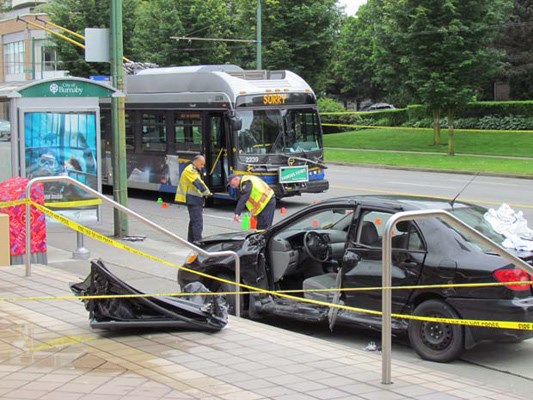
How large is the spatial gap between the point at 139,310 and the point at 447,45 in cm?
2889

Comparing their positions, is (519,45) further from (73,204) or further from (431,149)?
(73,204)

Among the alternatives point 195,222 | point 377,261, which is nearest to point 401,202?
point 377,261

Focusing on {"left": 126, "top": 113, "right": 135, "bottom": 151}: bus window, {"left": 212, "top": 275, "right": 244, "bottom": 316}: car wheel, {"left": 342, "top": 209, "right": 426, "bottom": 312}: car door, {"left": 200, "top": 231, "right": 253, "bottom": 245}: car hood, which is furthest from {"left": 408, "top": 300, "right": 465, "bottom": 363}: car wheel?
{"left": 126, "top": 113, "right": 135, "bottom": 151}: bus window

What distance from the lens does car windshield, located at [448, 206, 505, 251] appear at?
741cm

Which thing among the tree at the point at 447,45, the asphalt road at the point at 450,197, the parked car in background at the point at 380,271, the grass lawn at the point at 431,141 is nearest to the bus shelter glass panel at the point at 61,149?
the asphalt road at the point at 450,197

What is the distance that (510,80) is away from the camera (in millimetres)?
48156

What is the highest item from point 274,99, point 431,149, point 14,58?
point 14,58

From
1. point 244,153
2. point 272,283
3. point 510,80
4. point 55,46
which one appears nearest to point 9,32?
point 55,46

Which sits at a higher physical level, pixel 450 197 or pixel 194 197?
pixel 194 197

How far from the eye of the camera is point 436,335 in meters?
7.01

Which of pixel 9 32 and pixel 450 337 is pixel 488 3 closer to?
pixel 450 337

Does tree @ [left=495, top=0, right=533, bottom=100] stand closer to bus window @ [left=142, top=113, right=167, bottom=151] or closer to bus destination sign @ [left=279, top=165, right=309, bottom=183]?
bus window @ [left=142, top=113, right=167, bottom=151]

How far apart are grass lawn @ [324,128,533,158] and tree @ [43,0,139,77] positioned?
13.8m

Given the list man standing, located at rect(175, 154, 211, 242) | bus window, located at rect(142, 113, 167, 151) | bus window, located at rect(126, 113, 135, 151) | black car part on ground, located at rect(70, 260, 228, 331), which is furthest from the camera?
bus window, located at rect(126, 113, 135, 151)
